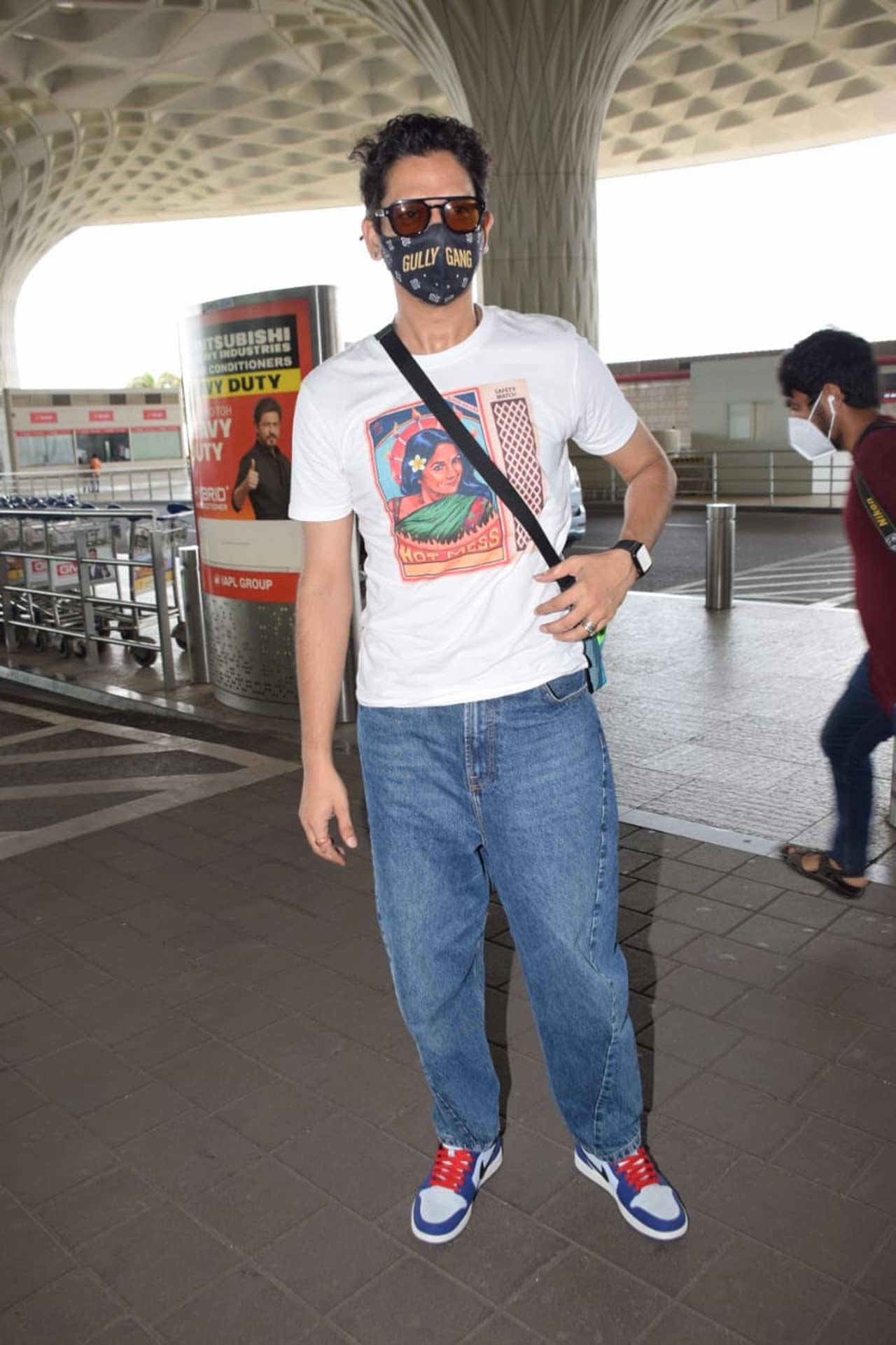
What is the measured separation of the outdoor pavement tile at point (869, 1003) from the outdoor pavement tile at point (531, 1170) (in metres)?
1.02

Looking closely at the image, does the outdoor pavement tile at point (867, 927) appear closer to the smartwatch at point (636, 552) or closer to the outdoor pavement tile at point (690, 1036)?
the outdoor pavement tile at point (690, 1036)

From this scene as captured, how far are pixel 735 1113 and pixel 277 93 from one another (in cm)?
3830

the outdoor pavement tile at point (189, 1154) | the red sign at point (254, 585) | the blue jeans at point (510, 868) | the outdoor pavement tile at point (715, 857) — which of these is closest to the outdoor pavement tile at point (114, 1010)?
the outdoor pavement tile at point (189, 1154)

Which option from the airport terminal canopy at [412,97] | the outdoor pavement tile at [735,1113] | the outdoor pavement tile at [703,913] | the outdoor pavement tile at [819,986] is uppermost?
the airport terminal canopy at [412,97]

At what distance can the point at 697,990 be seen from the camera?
3.45m

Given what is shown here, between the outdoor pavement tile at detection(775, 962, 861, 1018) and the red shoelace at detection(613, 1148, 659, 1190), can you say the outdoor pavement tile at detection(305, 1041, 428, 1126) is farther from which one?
the outdoor pavement tile at detection(775, 962, 861, 1018)

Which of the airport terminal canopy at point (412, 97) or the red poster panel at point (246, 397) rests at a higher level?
the airport terminal canopy at point (412, 97)

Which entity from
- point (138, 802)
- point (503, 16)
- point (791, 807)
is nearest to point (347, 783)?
point (138, 802)

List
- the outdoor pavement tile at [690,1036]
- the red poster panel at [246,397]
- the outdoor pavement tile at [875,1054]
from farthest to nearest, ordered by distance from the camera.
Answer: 1. the red poster panel at [246,397]
2. the outdoor pavement tile at [690,1036]
3. the outdoor pavement tile at [875,1054]

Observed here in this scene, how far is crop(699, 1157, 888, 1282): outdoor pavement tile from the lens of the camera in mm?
2303

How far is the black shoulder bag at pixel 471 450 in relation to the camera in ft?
6.64

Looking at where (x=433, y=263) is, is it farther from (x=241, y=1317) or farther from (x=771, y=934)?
(x=771, y=934)

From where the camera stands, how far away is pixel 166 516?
10445 mm

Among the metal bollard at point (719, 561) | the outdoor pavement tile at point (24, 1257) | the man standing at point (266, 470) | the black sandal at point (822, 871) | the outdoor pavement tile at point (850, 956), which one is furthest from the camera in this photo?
the metal bollard at point (719, 561)
